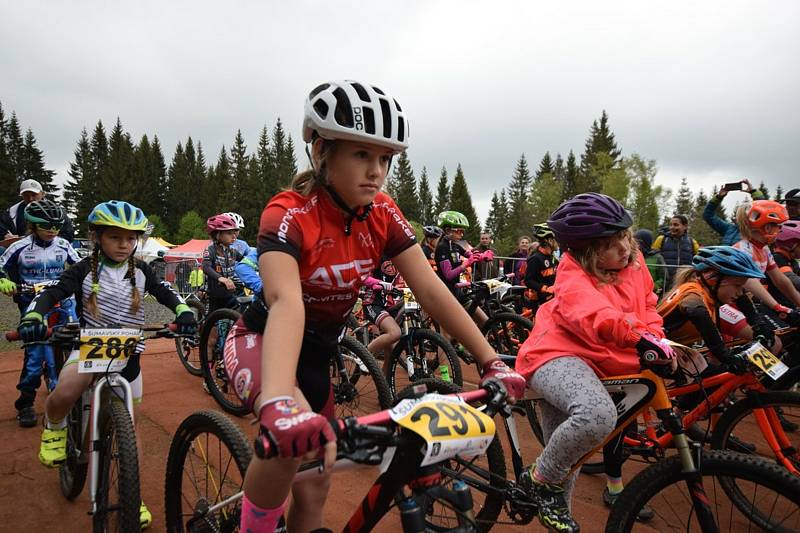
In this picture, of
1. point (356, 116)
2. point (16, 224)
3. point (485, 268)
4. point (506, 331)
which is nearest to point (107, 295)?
point (356, 116)

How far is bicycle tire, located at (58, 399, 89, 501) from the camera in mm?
3146

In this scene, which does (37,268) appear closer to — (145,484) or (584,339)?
(145,484)

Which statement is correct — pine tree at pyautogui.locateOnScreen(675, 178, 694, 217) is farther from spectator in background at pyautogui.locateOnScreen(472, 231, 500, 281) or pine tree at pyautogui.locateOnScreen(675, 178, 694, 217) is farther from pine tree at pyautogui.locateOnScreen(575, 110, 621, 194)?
spectator in background at pyautogui.locateOnScreen(472, 231, 500, 281)

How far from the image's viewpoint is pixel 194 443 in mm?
2293

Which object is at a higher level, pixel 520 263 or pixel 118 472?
pixel 520 263

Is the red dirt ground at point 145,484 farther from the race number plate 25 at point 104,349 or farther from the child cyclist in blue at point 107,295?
the race number plate 25 at point 104,349

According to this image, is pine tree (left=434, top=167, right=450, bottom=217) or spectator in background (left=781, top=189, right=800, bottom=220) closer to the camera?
spectator in background (left=781, top=189, right=800, bottom=220)

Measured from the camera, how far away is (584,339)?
2.65 metres

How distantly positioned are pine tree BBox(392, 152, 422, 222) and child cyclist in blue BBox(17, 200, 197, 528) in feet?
260

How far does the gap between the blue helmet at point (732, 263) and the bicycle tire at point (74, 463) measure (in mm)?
4599

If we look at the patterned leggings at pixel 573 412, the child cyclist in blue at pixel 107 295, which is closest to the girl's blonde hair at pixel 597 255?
the patterned leggings at pixel 573 412

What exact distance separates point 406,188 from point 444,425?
84.7 meters

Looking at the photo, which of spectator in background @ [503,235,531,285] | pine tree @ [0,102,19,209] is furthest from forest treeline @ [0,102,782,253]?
spectator in background @ [503,235,531,285]

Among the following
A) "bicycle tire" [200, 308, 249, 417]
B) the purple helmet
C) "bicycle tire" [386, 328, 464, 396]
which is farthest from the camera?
"bicycle tire" [200, 308, 249, 417]
